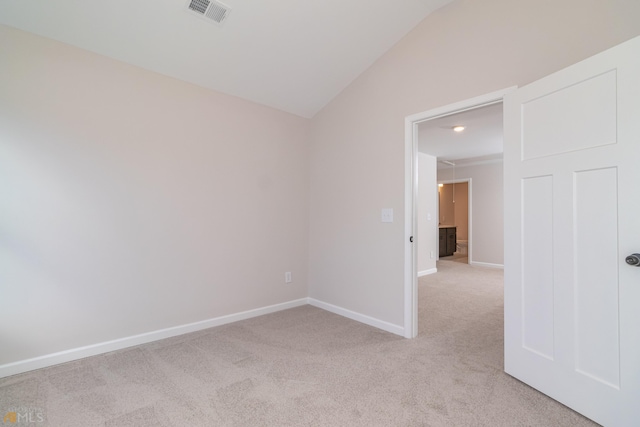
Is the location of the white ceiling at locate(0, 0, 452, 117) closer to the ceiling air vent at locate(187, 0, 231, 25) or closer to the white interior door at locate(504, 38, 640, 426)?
the ceiling air vent at locate(187, 0, 231, 25)

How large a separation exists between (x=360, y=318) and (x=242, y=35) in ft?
9.53

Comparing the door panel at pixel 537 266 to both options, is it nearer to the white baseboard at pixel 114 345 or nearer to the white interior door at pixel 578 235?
the white interior door at pixel 578 235

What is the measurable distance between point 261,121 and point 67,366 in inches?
109

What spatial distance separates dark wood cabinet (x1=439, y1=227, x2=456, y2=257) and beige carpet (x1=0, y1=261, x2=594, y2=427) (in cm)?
503

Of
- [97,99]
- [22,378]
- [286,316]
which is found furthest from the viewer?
[286,316]

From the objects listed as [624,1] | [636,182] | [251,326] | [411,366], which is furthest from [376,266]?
[624,1]

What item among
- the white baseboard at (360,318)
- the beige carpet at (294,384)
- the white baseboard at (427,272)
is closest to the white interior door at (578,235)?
the beige carpet at (294,384)

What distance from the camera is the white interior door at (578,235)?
4.79 feet

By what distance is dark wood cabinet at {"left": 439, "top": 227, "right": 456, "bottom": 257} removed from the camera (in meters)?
7.73

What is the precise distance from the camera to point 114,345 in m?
2.45

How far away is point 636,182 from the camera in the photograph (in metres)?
1.42

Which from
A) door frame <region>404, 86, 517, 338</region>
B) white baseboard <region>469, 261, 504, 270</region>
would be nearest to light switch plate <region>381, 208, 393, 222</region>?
door frame <region>404, 86, 517, 338</region>

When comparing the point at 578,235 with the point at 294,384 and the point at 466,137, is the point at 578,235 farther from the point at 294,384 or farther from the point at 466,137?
the point at 466,137

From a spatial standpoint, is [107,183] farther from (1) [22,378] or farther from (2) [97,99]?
(1) [22,378]
